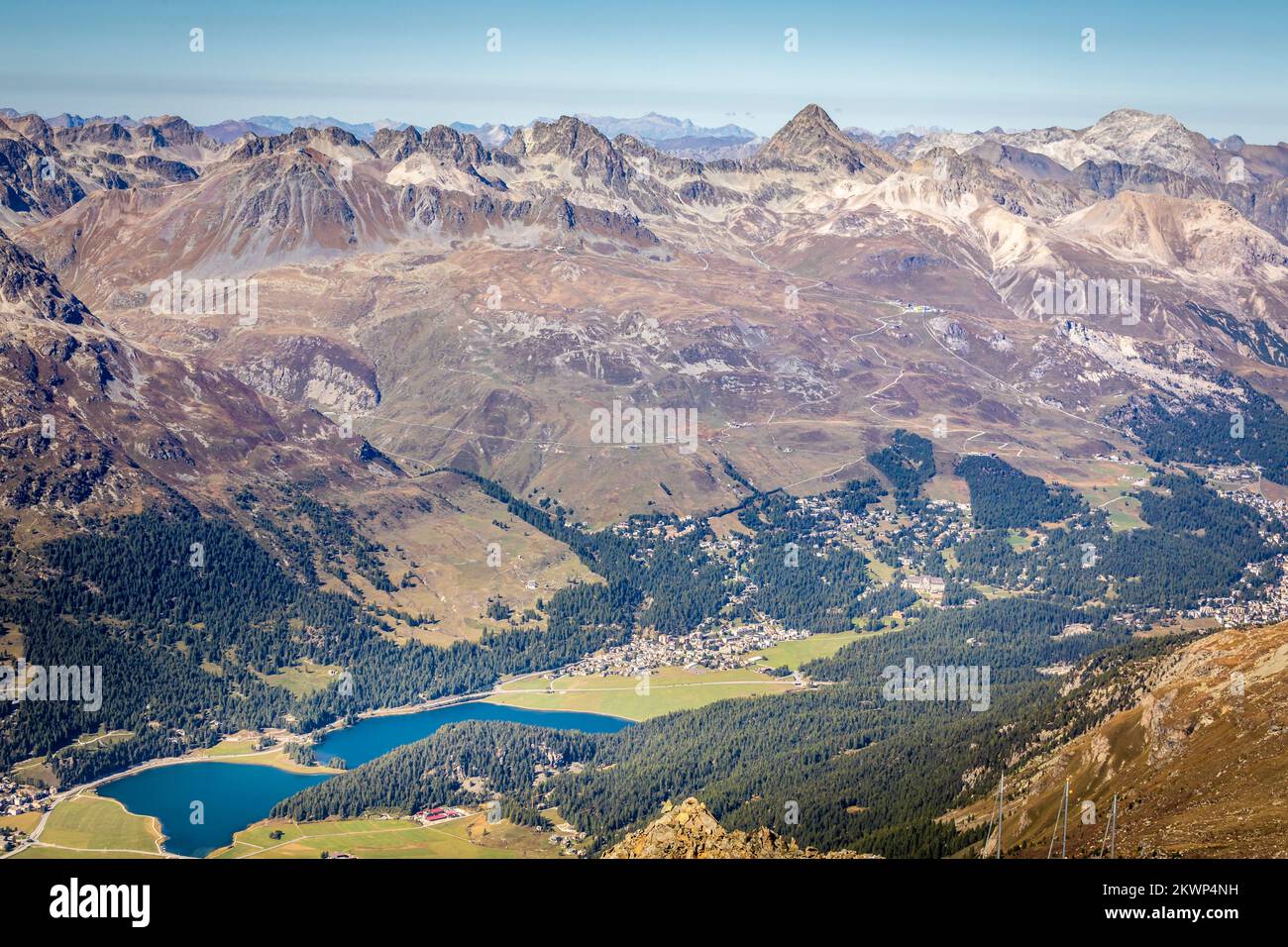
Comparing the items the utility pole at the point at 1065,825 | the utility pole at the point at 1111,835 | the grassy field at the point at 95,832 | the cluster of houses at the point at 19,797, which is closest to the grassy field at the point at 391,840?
the grassy field at the point at 95,832

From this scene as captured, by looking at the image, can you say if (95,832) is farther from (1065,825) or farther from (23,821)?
(1065,825)

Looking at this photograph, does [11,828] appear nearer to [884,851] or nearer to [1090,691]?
[884,851]

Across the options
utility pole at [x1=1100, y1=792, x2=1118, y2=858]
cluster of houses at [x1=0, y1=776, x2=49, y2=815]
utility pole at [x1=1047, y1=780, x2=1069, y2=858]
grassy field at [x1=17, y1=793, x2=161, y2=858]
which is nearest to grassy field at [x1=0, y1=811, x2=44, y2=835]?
cluster of houses at [x1=0, y1=776, x2=49, y2=815]

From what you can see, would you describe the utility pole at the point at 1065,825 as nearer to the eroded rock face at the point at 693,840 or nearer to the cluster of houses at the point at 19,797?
the eroded rock face at the point at 693,840

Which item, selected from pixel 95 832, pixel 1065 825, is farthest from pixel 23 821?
pixel 1065 825

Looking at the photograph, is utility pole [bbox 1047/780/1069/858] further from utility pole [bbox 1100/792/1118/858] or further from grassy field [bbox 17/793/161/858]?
grassy field [bbox 17/793/161/858]
